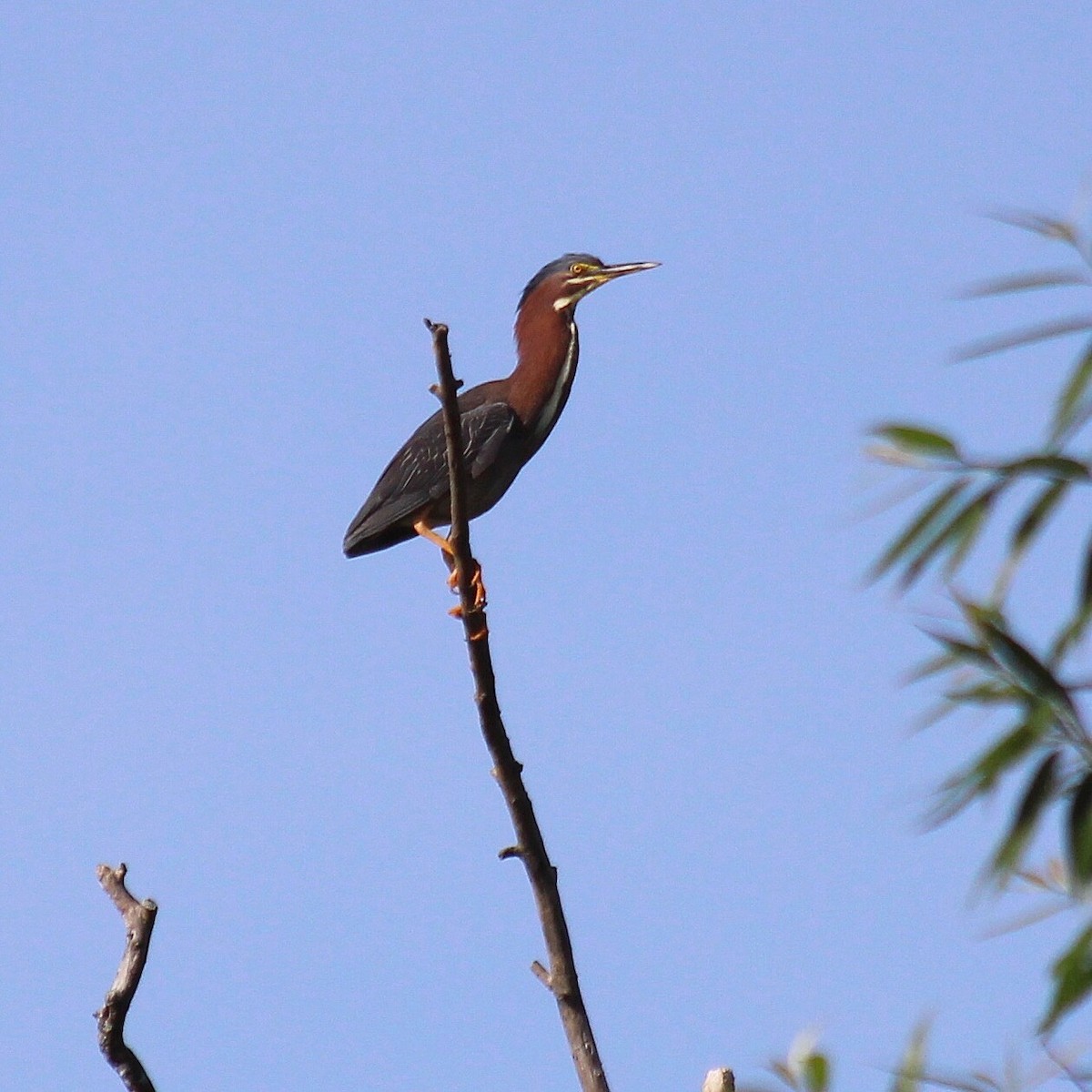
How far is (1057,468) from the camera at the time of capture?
1813mm

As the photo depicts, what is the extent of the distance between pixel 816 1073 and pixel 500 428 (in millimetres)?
3877

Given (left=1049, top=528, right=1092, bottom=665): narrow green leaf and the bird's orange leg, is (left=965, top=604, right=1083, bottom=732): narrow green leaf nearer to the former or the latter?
(left=1049, top=528, right=1092, bottom=665): narrow green leaf

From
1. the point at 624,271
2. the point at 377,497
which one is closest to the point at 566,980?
the point at 377,497

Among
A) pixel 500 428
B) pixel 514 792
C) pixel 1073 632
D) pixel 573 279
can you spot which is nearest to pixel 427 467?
pixel 500 428

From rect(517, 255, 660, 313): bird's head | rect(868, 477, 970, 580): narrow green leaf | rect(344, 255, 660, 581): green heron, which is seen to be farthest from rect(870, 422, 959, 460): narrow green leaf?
rect(517, 255, 660, 313): bird's head

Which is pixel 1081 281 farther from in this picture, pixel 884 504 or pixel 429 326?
pixel 429 326

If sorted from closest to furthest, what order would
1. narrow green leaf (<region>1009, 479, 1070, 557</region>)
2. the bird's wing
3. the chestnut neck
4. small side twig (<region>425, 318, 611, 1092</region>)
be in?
1. narrow green leaf (<region>1009, 479, 1070, 557</region>)
2. small side twig (<region>425, 318, 611, 1092</region>)
3. the bird's wing
4. the chestnut neck

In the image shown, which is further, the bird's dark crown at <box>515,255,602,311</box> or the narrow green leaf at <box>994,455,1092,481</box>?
the bird's dark crown at <box>515,255,602,311</box>

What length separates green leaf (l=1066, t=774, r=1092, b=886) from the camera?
5.75 feet

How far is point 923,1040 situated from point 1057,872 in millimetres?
268

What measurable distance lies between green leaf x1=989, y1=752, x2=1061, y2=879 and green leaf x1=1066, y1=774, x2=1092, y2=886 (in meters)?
0.03

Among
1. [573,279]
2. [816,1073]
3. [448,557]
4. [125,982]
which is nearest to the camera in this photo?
[816,1073]

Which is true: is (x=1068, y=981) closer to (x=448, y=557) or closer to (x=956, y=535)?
(x=956, y=535)

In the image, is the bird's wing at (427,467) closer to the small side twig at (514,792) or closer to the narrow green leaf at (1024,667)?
the small side twig at (514,792)
